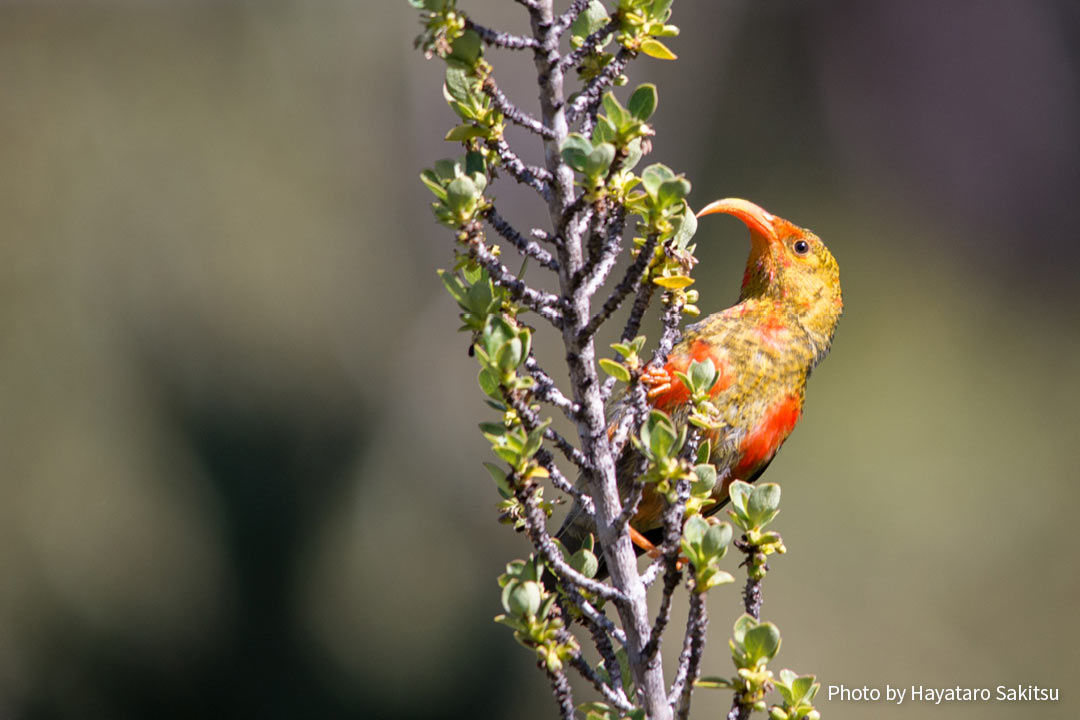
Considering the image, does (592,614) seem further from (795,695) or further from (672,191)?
(672,191)

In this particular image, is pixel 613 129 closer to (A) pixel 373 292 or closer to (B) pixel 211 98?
(A) pixel 373 292

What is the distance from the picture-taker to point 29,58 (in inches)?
386

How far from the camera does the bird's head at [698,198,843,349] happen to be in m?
3.25

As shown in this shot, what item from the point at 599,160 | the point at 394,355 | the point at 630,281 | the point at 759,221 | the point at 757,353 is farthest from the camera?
the point at 394,355

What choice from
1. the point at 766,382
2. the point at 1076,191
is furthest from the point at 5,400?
the point at 1076,191

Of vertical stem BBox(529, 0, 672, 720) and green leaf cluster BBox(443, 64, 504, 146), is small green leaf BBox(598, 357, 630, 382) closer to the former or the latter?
A: vertical stem BBox(529, 0, 672, 720)

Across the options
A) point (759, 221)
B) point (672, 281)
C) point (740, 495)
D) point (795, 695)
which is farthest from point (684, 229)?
point (759, 221)

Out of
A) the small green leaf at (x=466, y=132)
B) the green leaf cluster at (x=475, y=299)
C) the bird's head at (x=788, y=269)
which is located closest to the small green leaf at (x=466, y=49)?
the small green leaf at (x=466, y=132)

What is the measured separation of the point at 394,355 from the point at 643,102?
6.43 metres

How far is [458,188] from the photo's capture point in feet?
4.89

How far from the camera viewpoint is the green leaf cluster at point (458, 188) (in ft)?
4.91

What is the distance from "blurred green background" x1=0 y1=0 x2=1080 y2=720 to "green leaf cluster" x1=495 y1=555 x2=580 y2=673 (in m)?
4.75

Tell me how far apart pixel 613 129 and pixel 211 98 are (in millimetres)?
9276

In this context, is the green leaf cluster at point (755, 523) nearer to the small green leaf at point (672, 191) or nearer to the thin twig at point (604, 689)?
the thin twig at point (604, 689)
